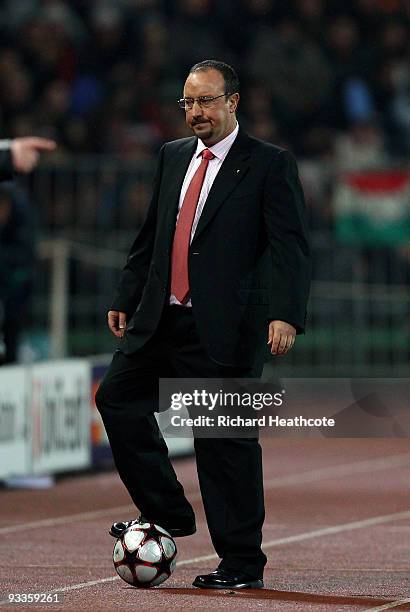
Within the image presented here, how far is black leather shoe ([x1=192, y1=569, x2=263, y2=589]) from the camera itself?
671cm

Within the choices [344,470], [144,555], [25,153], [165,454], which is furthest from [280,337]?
[344,470]

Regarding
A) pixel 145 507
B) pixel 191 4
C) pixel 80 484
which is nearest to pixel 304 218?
pixel 145 507

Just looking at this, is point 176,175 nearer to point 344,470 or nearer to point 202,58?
point 344,470

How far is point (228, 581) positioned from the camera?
6.71 meters

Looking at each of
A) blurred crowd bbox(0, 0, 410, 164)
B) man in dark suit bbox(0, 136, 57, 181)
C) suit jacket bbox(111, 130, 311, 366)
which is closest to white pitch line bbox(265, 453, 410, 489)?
blurred crowd bbox(0, 0, 410, 164)

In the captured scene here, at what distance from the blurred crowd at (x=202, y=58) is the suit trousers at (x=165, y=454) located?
10940 mm

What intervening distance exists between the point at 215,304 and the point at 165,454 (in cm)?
76

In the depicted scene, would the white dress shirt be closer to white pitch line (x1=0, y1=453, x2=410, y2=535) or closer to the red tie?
the red tie

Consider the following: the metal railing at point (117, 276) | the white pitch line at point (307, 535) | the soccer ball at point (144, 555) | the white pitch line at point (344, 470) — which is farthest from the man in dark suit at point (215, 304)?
the metal railing at point (117, 276)

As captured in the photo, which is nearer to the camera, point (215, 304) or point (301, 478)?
point (215, 304)

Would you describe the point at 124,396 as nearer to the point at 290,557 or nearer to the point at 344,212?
the point at 290,557

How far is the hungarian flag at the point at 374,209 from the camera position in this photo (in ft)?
52.0

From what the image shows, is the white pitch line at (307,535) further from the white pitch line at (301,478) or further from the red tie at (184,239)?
the white pitch line at (301,478)

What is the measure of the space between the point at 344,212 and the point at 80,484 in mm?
4812
